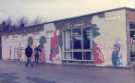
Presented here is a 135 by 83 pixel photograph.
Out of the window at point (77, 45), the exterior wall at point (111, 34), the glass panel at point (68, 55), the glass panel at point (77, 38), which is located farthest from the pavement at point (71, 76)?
the glass panel at point (68, 55)

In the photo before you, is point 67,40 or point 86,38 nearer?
point 86,38

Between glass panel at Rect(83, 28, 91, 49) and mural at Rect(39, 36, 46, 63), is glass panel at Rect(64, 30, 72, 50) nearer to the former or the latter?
glass panel at Rect(83, 28, 91, 49)

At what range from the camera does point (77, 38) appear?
25.2 metres

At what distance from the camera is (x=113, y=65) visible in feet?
70.8

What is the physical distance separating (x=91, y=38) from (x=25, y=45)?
10.8m

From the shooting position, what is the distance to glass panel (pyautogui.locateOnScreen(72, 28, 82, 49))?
24855 mm

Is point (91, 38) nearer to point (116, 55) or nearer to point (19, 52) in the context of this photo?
point (116, 55)

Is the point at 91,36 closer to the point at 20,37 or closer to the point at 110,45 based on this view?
the point at 110,45

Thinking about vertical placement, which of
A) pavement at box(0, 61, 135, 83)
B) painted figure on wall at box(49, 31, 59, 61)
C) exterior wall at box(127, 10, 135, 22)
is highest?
exterior wall at box(127, 10, 135, 22)

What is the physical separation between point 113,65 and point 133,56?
4.93ft

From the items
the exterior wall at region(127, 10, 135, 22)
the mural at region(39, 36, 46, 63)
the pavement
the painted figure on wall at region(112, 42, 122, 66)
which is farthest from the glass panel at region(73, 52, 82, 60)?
the pavement

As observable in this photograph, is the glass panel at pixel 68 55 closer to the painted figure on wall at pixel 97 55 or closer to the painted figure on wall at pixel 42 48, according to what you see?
the painted figure on wall at pixel 97 55

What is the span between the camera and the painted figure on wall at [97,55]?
22542 mm

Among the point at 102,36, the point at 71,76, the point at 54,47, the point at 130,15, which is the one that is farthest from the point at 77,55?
the point at 71,76
